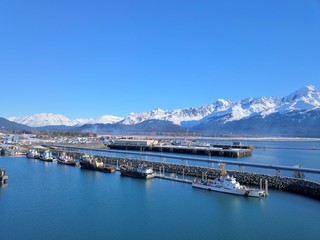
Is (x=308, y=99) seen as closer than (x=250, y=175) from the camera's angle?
No

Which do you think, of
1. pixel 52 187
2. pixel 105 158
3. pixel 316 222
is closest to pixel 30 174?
pixel 52 187

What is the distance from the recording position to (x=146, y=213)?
10836mm

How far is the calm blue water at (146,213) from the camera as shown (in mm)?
9055

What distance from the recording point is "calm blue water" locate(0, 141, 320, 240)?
29.7ft

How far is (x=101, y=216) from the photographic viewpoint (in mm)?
10398

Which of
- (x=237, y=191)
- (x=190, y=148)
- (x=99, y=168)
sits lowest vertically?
(x=237, y=191)

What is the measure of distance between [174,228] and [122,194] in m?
4.41

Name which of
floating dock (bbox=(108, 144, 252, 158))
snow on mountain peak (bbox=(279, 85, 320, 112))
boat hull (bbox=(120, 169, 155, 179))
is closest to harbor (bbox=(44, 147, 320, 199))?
boat hull (bbox=(120, 169, 155, 179))

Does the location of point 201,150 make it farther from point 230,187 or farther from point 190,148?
point 230,187

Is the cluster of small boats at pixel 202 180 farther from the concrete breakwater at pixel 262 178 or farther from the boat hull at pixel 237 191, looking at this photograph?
the concrete breakwater at pixel 262 178

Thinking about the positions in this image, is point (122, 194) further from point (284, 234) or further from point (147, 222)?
point (284, 234)

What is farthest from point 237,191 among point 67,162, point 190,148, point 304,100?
point 304,100

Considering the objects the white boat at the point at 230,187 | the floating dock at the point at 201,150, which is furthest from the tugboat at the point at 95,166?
the floating dock at the point at 201,150

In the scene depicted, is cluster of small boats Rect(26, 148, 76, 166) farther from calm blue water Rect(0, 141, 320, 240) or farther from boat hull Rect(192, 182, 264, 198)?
boat hull Rect(192, 182, 264, 198)
